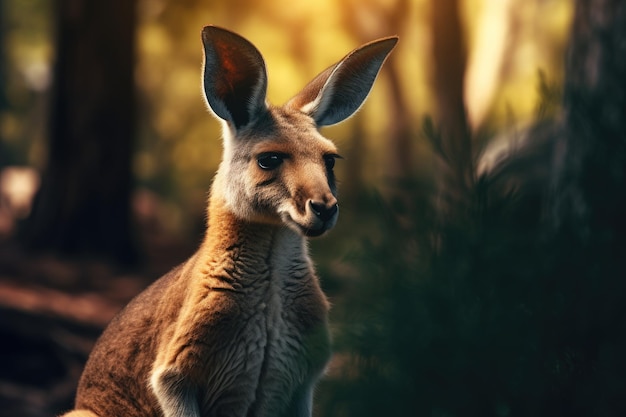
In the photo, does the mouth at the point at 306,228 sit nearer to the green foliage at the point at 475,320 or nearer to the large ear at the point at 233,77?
the large ear at the point at 233,77

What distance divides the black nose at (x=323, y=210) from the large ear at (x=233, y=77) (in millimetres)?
862

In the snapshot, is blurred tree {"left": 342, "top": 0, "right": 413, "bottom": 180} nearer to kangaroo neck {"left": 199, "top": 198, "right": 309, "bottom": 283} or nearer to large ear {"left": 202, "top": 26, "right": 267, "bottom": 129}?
large ear {"left": 202, "top": 26, "right": 267, "bottom": 129}

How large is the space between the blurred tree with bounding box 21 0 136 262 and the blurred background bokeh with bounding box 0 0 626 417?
0.03 meters

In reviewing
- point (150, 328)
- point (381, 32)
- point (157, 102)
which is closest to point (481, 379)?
point (150, 328)

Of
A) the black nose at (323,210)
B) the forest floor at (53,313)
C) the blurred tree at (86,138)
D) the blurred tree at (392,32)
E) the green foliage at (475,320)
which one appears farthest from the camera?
the blurred tree at (392,32)

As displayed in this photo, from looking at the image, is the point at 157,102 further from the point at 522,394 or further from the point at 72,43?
the point at 522,394

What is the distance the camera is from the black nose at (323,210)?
12.7 ft

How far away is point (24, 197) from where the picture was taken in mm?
20719

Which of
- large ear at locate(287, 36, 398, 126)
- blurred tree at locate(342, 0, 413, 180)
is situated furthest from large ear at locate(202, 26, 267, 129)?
blurred tree at locate(342, 0, 413, 180)

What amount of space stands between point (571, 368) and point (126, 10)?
1244 centimetres

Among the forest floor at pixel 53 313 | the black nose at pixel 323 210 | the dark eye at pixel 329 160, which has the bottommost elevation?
the forest floor at pixel 53 313

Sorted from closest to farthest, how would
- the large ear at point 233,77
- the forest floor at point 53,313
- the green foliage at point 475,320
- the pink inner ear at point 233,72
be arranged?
the green foliage at point 475,320 < the large ear at point 233,77 < the pink inner ear at point 233,72 < the forest floor at point 53,313

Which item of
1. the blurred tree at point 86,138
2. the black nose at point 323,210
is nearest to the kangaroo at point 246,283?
the black nose at point 323,210

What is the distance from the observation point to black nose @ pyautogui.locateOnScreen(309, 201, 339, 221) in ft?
12.7
